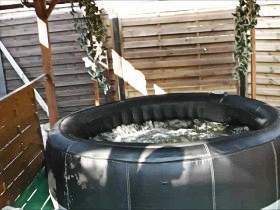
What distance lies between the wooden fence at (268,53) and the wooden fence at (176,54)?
0.40 metres

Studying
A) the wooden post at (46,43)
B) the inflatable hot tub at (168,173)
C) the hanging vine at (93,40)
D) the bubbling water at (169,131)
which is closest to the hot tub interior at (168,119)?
the bubbling water at (169,131)

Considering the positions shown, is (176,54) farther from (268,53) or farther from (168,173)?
(168,173)

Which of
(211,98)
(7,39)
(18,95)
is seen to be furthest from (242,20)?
(7,39)

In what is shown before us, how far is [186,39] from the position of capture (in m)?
6.60

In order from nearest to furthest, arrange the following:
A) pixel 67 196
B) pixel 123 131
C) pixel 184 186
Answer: pixel 184 186 < pixel 67 196 < pixel 123 131

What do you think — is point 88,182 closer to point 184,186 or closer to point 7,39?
point 184,186

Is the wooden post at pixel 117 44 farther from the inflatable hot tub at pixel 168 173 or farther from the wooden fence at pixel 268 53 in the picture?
the inflatable hot tub at pixel 168 173

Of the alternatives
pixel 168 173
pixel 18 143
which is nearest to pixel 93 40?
pixel 18 143

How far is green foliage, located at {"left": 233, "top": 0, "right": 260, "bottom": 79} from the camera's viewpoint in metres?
5.20

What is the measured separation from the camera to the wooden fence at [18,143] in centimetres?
372

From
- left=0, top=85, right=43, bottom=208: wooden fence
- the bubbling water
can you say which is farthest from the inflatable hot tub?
the bubbling water

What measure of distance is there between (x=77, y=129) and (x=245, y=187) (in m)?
1.85

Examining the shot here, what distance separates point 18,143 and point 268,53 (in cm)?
399

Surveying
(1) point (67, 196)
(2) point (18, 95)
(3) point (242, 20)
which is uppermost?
(3) point (242, 20)
